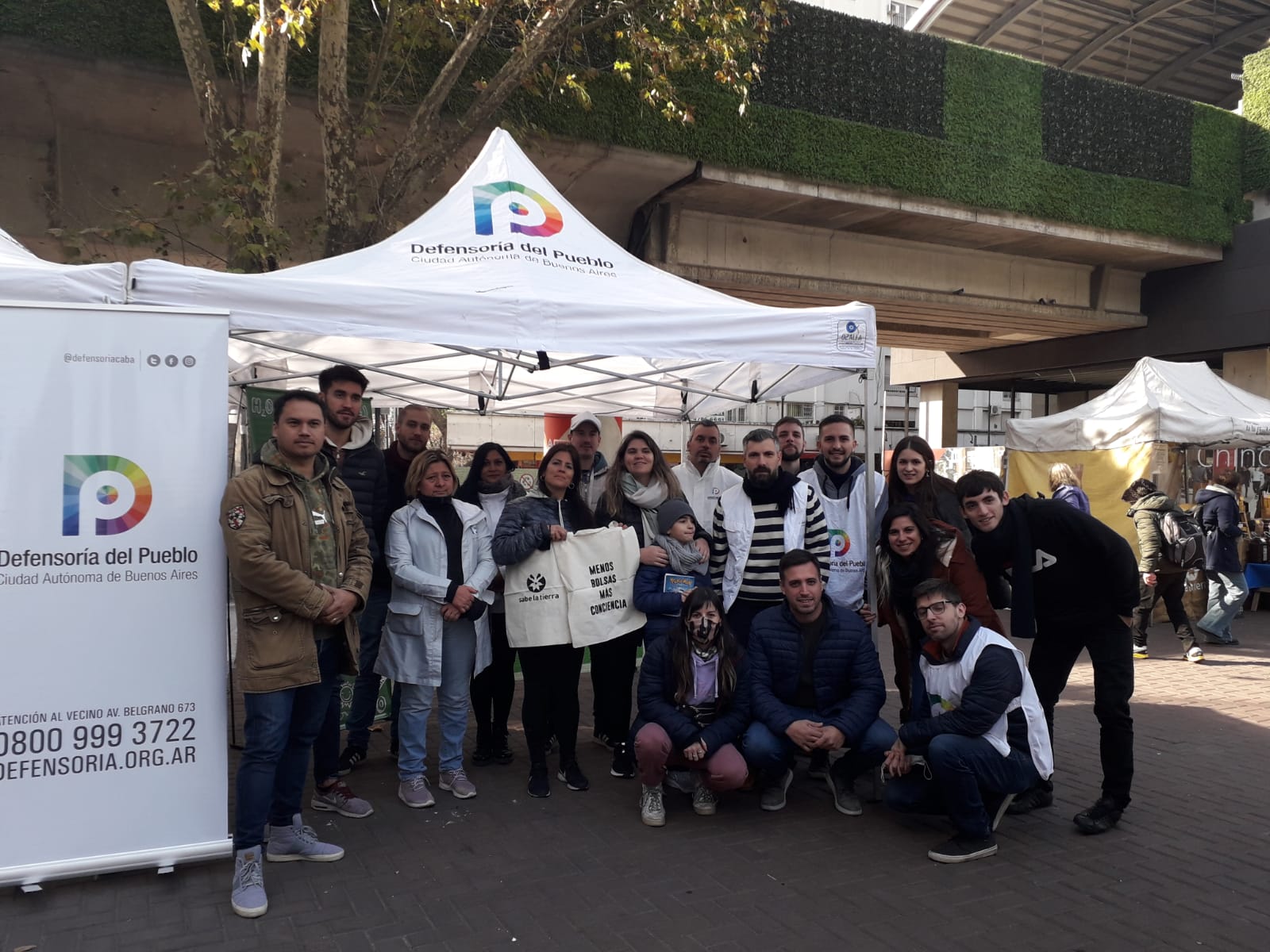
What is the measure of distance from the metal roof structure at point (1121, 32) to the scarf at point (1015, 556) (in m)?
18.0

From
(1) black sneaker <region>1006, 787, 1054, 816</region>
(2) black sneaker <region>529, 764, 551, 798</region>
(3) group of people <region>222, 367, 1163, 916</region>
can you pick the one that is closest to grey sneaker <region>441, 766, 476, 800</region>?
(3) group of people <region>222, 367, 1163, 916</region>

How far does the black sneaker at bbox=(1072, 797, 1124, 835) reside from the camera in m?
4.25

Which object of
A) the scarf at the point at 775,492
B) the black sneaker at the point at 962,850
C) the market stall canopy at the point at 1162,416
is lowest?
the black sneaker at the point at 962,850

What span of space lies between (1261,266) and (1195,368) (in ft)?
11.6

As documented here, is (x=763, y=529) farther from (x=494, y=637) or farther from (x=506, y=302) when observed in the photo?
(x=506, y=302)

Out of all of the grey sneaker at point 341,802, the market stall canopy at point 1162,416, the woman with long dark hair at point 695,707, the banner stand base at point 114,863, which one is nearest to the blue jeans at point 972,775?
A: the woman with long dark hair at point 695,707

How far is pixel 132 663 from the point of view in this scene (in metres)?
3.60

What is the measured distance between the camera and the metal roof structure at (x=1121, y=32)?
19594 mm

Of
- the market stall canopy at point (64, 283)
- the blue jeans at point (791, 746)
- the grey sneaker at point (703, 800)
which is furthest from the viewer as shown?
the grey sneaker at point (703, 800)

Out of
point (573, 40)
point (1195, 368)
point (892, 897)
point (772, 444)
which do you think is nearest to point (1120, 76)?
point (1195, 368)

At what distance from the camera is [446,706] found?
4.65 m

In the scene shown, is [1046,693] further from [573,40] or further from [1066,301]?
[1066,301]

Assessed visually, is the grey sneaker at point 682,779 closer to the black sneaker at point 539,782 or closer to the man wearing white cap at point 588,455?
the black sneaker at point 539,782

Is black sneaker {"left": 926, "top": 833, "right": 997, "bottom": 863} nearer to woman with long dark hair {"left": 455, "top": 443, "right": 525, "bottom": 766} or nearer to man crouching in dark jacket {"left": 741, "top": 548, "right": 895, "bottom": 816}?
man crouching in dark jacket {"left": 741, "top": 548, "right": 895, "bottom": 816}
